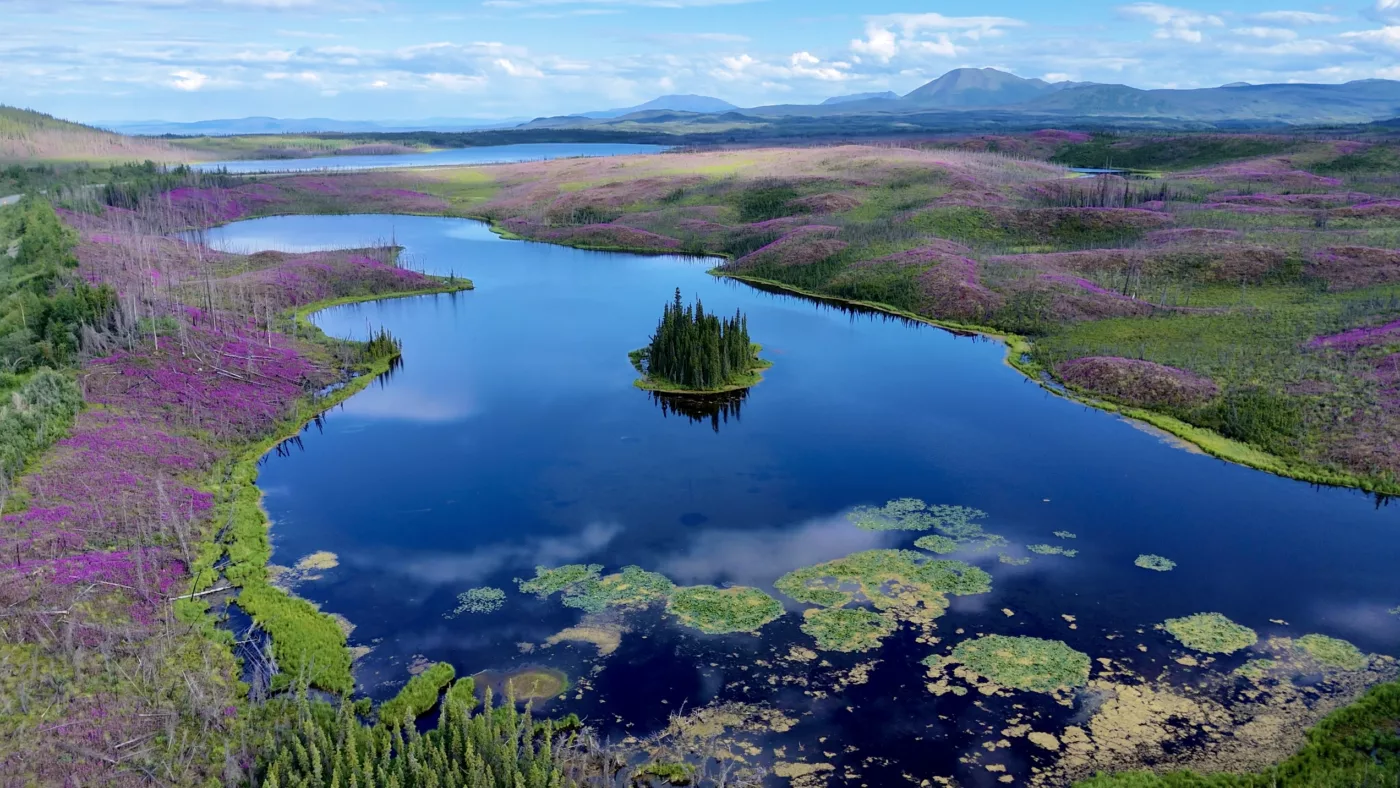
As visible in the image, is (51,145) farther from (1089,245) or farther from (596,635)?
(596,635)

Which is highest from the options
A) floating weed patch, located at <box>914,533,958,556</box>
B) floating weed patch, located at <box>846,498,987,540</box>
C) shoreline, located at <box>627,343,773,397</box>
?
shoreline, located at <box>627,343,773,397</box>

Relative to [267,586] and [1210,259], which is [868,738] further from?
[1210,259]

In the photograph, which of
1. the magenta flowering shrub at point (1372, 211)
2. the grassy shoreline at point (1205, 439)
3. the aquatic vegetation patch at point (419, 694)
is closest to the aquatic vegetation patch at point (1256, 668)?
the grassy shoreline at point (1205, 439)

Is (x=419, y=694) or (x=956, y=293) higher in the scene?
(x=956, y=293)

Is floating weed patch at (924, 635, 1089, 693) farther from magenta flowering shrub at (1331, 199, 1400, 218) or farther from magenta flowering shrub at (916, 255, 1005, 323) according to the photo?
magenta flowering shrub at (1331, 199, 1400, 218)

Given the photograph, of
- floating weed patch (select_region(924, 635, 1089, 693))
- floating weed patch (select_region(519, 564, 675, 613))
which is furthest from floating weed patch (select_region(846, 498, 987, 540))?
floating weed patch (select_region(519, 564, 675, 613))

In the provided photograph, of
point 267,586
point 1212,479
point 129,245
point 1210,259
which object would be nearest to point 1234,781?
point 1212,479

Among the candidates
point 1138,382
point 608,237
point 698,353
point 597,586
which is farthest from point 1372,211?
point 597,586
